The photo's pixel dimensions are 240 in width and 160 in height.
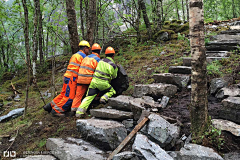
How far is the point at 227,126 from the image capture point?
116 inches

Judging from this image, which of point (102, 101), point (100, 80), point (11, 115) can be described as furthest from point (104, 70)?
point (11, 115)

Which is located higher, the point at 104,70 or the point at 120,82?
the point at 104,70

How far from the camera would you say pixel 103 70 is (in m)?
5.16

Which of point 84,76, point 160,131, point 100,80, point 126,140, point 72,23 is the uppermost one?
point 72,23

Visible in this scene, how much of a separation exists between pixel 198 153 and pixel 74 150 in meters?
1.99

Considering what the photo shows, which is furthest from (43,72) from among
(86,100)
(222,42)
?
(222,42)

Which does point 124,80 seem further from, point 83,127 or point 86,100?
point 83,127

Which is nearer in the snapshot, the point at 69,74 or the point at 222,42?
the point at 69,74

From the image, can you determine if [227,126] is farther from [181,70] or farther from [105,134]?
[181,70]

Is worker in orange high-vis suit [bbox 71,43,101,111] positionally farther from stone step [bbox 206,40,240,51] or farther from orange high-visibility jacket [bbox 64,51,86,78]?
Answer: stone step [bbox 206,40,240,51]

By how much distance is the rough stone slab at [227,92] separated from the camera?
145 inches

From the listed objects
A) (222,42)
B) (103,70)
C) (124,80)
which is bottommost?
(124,80)

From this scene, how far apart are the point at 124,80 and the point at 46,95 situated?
15.9ft

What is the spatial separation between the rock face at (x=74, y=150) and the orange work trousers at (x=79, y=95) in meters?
1.96
